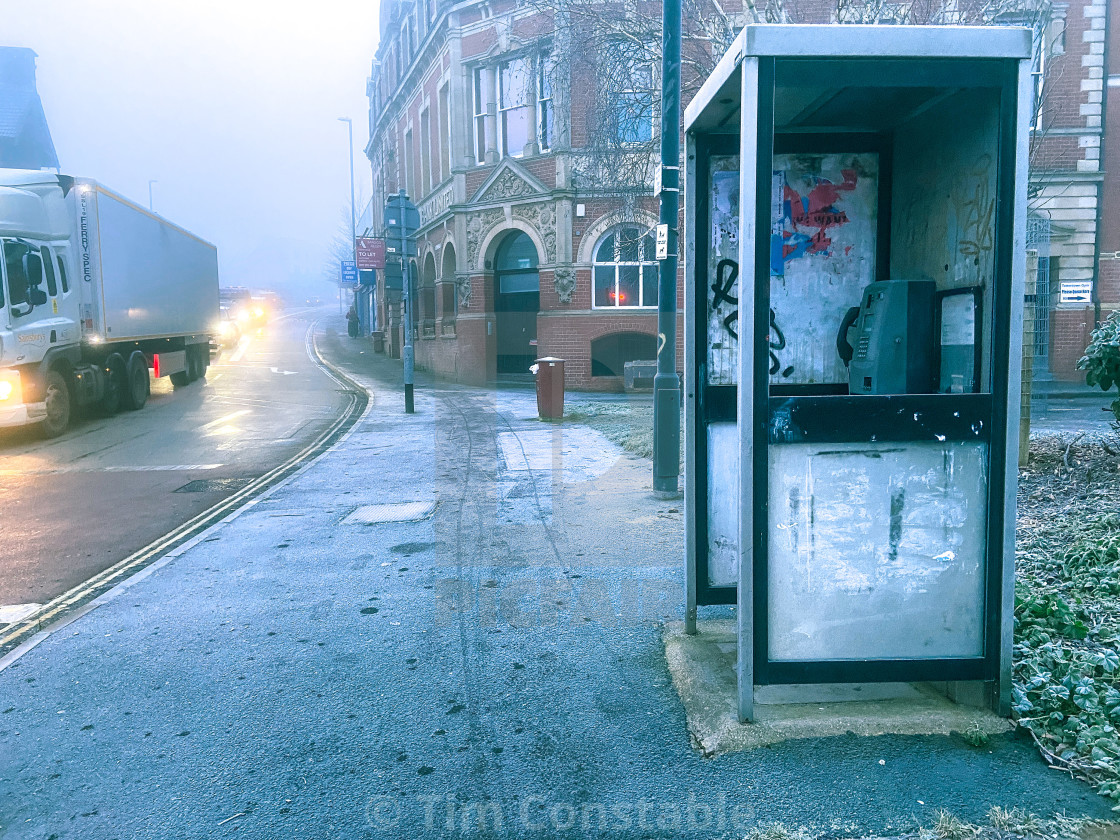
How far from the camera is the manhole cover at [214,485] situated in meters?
9.55

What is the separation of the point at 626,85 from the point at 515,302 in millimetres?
12901

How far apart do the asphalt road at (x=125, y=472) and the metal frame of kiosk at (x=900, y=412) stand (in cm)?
491

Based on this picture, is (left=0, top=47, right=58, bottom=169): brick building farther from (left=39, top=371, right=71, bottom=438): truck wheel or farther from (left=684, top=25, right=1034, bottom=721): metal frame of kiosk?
(left=684, top=25, right=1034, bottom=721): metal frame of kiosk

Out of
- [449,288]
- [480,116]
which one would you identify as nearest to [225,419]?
[449,288]

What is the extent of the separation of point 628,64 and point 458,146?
14.0 m

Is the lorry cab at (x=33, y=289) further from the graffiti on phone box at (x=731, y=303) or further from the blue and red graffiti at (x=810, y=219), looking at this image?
the blue and red graffiti at (x=810, y=219)

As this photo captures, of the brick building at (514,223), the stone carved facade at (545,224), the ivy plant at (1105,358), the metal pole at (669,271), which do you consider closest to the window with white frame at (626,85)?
the metal pole at (669,271)

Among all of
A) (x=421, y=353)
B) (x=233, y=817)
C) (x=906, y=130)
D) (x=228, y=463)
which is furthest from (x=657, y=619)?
(x=421, y=353)

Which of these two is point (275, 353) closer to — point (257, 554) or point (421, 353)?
point (421, 353)

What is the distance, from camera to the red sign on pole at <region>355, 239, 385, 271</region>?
33.2 meters

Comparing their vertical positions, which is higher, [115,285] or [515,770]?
[115,285]

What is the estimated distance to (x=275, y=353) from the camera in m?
39.0

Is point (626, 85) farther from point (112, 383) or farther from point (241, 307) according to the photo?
point (241, 307)

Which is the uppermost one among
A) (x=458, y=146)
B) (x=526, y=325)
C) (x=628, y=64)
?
(x=458, y=146)
